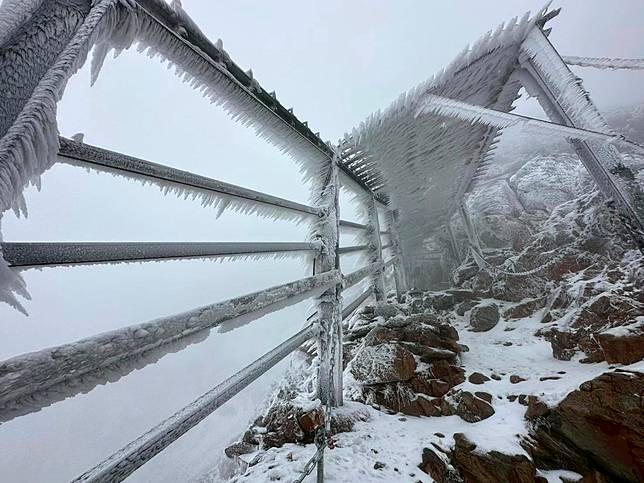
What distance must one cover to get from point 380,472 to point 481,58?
511 centimetres

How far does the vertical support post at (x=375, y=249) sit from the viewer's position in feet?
18.0

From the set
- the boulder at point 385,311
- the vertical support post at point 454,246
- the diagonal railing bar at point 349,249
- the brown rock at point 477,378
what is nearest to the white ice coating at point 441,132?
the diagonal railing bar at point 349,249

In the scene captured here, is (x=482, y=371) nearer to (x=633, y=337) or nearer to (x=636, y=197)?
(x=633, y=337)

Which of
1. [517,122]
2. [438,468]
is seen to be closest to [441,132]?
[517,122]

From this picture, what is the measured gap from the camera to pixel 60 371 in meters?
0.74

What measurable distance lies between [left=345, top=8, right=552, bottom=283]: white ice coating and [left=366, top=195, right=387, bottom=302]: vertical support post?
2.68ft

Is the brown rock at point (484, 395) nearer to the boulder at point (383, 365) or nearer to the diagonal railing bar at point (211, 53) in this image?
the boulder at point (383, 365)

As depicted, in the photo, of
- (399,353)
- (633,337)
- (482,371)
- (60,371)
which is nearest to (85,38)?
(60,371)

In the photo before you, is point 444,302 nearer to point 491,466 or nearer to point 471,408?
point 471,408

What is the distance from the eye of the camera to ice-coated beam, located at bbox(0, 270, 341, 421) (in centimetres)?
66

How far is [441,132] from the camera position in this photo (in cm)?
494

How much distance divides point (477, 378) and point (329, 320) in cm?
245

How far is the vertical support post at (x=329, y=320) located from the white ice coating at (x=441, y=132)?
1.71 m

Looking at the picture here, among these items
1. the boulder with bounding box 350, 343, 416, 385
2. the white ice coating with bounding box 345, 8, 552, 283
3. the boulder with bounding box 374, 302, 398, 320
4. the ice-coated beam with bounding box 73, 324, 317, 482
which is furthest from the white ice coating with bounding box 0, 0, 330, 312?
the boulder with bounding box 374, 302, 398, 320
